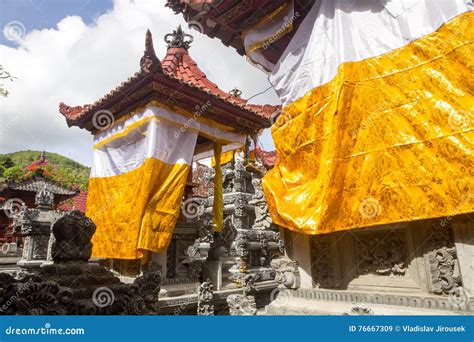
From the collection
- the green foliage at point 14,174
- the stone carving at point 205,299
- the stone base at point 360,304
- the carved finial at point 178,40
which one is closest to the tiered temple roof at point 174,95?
the carved finial at point 178,40

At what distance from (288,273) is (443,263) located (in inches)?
93.0

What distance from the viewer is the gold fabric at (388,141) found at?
12.0ft

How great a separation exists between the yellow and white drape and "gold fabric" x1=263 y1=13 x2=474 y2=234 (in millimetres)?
3902

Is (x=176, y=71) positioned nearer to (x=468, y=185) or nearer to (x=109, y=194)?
(x=109, y=194)

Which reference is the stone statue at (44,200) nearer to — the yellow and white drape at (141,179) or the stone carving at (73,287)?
the yellow and white drape at (141,179)

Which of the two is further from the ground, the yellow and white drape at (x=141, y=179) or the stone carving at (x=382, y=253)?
the yellow and white drape at (x=141, y=179)

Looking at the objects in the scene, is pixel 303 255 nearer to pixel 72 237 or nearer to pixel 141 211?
pixel 72 237

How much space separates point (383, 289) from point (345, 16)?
4.69 m

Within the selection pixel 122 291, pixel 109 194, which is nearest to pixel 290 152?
pixel 122 291

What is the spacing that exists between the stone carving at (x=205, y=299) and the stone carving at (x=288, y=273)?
3421 mm

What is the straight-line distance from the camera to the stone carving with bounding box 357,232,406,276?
4.28m

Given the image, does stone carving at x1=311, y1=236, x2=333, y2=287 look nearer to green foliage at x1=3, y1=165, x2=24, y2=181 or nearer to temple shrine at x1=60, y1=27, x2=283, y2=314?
temple shrine at x1=60, y1=27, x2=283, y2=314

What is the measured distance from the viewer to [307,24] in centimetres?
598

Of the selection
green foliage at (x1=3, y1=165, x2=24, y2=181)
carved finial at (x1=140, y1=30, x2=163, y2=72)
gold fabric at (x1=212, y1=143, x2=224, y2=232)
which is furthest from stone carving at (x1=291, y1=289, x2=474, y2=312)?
green foliage at (x1=3, y1=165, x2=24, y2=181)
